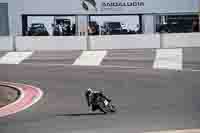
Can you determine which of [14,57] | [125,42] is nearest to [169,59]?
[125,42]

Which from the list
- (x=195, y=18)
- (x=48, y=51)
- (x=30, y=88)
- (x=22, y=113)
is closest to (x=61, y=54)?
(x=48, y=51)

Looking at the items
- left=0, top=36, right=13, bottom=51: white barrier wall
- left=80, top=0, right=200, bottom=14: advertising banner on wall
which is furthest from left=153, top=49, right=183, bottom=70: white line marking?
left=80, top=0, right=200, bottom=14: advertising banner on wall

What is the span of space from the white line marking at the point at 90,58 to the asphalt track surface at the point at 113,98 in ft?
5.11

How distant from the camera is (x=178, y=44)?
107ft

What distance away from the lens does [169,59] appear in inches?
1131

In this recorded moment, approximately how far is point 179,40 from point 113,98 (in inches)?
619

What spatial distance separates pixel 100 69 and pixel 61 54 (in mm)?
5790

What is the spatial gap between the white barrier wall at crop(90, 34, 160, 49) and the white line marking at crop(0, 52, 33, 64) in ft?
12.6

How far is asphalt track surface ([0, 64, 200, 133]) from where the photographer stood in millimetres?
A: 12430

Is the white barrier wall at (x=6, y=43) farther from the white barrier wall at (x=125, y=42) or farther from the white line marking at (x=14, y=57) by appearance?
the white barrier wall at (x=125, y=42)

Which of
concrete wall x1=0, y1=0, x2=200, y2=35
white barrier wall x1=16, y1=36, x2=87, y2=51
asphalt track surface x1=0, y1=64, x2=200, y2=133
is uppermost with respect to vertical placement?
concrete wall x1=0, y1=0, x2=200, y2=35

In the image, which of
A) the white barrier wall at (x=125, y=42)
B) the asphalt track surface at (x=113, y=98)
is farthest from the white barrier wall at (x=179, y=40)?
the asphalt track surface at (x=113, y=98)

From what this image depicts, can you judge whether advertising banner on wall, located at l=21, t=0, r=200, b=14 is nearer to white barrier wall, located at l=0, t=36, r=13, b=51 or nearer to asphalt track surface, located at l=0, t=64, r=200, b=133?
white barrier wall, located at l=0, t=36, r=13, b=51

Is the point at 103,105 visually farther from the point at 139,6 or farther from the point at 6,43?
the point at 139,6
